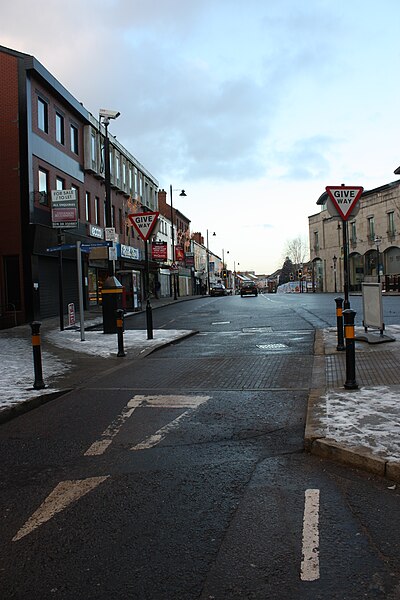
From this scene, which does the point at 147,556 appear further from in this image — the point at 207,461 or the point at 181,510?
the point at 207,461

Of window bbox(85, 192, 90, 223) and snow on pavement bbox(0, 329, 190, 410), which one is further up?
window bbox(85, 192, 90, 223)

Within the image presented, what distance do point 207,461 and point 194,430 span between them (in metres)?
1.00

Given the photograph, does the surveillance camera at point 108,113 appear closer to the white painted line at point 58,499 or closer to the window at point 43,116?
the window at point 43,116

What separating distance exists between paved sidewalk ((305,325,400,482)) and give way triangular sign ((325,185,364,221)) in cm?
299

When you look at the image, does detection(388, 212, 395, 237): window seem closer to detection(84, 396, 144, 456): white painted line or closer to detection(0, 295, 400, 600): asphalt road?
detection(0, 295, 400, 600): asphalt road

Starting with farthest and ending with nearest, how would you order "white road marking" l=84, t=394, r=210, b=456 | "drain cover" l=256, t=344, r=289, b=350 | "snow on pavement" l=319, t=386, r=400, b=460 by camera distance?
"drain cover" l=256, t=344, r=289, b=350
"white road marking" l=84, t=394, r=210, b=456
"snow on pavement" l=319, t=386, r=400, b=460

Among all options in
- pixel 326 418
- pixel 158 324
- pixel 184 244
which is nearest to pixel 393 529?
pixel 326 418

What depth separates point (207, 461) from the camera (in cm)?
485

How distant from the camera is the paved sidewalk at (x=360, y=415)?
4516mm

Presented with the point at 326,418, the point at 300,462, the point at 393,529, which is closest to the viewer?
the point at 393,529

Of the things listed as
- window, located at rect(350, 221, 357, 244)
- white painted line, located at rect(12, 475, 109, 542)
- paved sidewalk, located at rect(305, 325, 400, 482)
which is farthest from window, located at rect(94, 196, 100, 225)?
window, located at rect(350, 221, 357, 244)

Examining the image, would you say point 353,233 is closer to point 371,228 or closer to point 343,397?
point 371,228

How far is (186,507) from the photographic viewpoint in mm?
3857

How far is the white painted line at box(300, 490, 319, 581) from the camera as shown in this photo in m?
2.95
